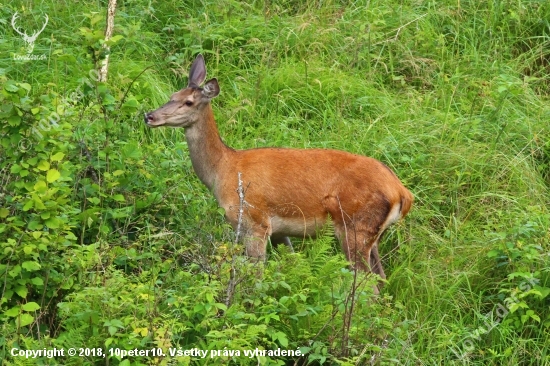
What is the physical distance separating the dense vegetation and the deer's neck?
0.72 ft

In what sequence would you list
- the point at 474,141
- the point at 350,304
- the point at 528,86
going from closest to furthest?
the point at 350,304
the point at 474,141
the point at 528,86

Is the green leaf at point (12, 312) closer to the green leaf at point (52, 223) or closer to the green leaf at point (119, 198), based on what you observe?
the green leaf at point (52, 223)

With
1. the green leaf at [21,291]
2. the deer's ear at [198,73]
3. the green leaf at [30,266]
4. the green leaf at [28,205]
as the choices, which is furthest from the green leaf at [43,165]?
the deer's ear at [198,73]

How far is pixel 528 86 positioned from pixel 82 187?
14.8 ft

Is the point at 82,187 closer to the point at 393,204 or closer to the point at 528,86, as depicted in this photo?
the point at 393,204

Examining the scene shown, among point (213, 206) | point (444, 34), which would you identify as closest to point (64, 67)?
point (213, 206)

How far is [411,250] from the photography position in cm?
843

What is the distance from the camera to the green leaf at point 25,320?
6.75 m

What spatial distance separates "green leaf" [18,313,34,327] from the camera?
22.2ft

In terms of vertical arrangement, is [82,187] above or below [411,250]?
above

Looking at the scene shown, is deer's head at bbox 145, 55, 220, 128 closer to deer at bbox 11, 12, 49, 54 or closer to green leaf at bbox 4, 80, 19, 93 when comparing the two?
green leaf at bbox 4, 80, 19, 93

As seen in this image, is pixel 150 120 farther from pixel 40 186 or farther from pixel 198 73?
pixel 40 186

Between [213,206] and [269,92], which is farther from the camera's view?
[269,92]

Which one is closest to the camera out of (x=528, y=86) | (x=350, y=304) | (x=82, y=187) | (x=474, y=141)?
(x=350, y=304)
